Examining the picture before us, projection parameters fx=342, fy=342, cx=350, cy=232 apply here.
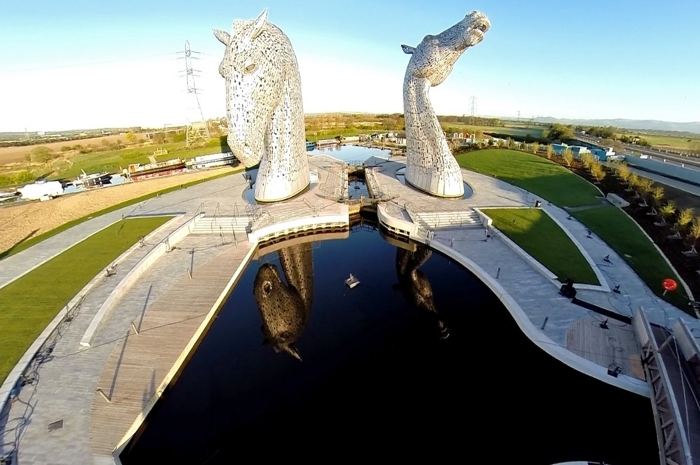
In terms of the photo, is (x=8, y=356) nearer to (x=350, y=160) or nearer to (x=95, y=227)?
(x=95, y=227)

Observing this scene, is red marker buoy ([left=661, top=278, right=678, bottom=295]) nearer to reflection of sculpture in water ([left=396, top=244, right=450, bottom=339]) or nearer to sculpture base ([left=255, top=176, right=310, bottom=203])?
reflection of sculpture in water ([left=396, top=244, right=450, bottom=339])

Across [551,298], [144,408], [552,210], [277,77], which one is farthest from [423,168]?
[144,408]

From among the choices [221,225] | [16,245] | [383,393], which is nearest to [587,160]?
[383,393]

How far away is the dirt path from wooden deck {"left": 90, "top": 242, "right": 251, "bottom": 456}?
43.5 feet

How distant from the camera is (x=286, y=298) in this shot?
49.8 feet

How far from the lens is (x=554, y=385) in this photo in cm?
1023

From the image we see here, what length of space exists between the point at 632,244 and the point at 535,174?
14.2 meters

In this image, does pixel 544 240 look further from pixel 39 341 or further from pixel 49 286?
pixel 49 286

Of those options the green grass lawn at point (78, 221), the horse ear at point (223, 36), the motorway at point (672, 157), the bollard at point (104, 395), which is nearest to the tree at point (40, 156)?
the green grass lawn at point (78, 221)

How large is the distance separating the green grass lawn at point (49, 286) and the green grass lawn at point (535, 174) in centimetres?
2728

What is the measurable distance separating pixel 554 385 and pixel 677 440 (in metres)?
2.91

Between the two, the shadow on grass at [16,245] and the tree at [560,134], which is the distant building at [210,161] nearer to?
the shadow on grass at [16,245]

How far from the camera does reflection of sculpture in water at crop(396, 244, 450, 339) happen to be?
14.2 meters

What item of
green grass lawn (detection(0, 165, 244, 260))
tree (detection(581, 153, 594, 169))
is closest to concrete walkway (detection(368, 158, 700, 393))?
tree (detection(581, 153, 594, 169))
